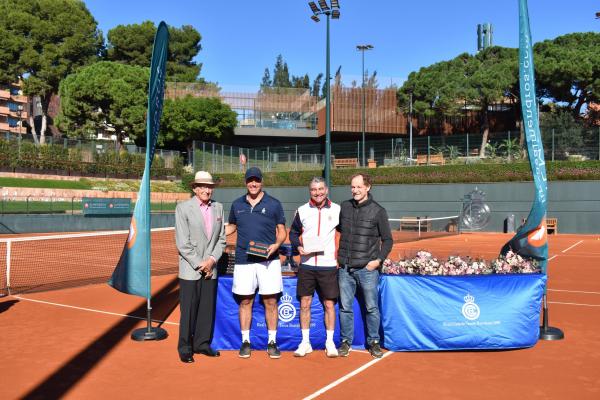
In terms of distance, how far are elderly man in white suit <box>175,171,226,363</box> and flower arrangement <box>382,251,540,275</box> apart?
1.90 meters

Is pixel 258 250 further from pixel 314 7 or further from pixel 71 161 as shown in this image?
pixel 71 161

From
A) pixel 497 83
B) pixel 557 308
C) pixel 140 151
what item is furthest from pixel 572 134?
pixel 140 151

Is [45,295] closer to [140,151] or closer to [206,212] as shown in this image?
[206,212]

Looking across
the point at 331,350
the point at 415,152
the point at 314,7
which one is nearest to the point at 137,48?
the point at 415,152

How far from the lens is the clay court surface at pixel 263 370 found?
4.79 metres

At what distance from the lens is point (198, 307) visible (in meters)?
5.98

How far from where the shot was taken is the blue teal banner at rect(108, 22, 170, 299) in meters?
6.55

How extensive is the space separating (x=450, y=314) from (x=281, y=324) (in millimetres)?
1839

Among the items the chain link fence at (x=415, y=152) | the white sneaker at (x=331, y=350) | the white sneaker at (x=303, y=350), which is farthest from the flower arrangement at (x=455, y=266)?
the chain link fence at (x=415, y=152)

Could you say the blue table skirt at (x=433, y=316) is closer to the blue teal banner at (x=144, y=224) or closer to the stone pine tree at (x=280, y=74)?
the blue teal banner at (x=144, y=224)

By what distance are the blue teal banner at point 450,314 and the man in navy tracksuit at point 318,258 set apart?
63 cm

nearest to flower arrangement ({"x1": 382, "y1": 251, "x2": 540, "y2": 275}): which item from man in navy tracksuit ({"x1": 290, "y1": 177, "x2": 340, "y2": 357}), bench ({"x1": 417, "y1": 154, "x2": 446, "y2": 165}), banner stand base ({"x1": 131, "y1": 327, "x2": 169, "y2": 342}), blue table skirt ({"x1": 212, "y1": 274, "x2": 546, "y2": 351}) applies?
blue table skirt ({"x1": 212, "y1": 274, "x2": 546, "y2": 351})

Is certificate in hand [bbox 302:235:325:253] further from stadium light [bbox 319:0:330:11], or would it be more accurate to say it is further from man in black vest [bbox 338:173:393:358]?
stadium light [bbox 319:0:330:11]

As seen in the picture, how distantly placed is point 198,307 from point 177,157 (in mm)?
41425
